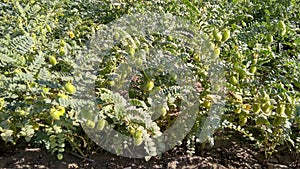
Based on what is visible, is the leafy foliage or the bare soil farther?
the bare soil

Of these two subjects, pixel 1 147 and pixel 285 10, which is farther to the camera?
pixel 285 10

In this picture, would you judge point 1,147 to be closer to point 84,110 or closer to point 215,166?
point 84,110

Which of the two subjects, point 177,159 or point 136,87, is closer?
point 177,159

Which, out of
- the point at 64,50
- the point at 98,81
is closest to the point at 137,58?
the point at 98,81

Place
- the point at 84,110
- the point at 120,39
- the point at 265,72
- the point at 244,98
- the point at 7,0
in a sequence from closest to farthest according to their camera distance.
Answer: the point at 84,110 → the point at 244,98 → the point at 120,39 → the point at 265,72 → the point at 7,0

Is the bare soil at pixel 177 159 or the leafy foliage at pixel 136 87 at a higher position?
the leafy foliage at pixel 136 87

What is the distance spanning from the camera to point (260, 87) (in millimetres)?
2027

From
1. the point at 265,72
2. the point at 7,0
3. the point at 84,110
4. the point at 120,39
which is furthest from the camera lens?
the point at 7,0

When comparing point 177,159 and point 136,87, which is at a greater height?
point 136,87

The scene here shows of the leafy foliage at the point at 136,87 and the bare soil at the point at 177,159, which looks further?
the bare soil at the point at 177,159

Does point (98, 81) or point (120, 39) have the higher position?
point (120, 39)

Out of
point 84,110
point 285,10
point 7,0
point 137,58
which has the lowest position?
point 84,110

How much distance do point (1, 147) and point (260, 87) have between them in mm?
1343

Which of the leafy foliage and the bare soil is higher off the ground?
the leafy foliage
